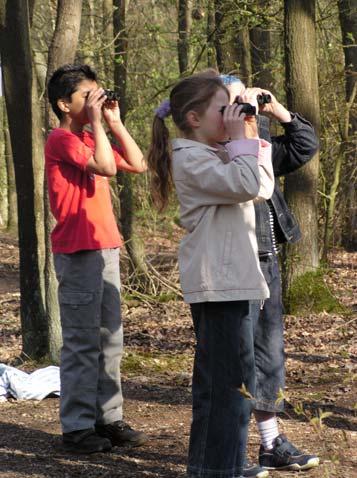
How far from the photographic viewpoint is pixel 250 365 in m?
4.00

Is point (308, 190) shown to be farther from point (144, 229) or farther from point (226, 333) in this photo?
point (226, 333)

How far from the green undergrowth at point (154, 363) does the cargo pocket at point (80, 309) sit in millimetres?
2375

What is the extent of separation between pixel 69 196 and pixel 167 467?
4.83ft

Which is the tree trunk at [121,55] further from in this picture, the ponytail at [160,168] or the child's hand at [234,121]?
the child's hand at [234,121]

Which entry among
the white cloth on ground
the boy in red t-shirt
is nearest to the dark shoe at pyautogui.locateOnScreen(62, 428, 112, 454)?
the boy in red t-shirt

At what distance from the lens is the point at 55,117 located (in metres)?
7.23

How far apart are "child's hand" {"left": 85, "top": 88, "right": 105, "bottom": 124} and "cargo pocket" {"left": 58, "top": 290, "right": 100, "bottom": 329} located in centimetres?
90

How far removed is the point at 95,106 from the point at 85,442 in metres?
1.73

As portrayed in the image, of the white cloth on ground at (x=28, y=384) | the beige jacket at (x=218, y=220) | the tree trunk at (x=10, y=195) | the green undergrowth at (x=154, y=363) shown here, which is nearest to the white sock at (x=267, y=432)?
the beige jacket at (x=218, y=220)

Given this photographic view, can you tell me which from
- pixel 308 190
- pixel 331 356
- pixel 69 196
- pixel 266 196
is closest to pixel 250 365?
pixel 266 196

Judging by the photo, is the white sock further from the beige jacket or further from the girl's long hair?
the girl's long hair

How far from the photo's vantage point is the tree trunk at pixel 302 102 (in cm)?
905

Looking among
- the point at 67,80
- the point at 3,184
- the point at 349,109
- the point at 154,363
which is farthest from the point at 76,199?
the point at 3,184

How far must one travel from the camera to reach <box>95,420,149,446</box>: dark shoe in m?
5.11
